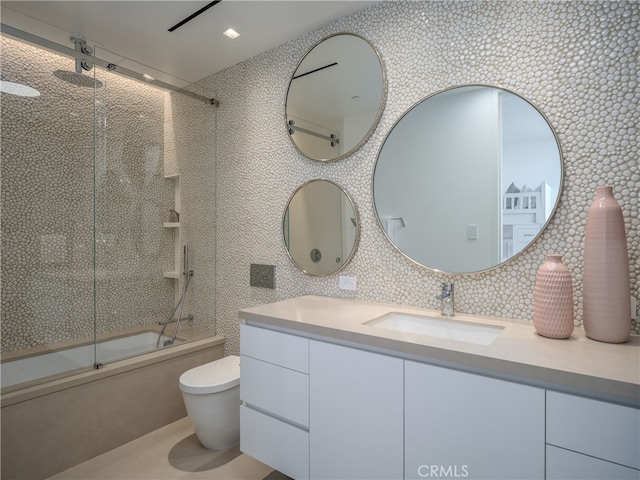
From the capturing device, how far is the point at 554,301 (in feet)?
4.15

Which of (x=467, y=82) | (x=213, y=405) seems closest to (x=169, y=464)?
(x=213, y=405)

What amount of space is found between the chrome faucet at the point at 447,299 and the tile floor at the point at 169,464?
3.96 feet

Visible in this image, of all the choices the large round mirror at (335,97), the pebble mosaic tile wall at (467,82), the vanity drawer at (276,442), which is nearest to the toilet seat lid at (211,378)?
the vanity drawer at (276,442)

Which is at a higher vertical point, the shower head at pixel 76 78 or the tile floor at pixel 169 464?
the shower head at pixel 76 78

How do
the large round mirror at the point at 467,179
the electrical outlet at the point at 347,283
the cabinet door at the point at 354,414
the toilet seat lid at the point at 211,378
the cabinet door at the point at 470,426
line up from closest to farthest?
1. the cabinet door at the point at 470,426
2. the cabinet door at the point at 354,414
3. the large round mirror at the point at 467,179
4. the toilet seat lid at the point at 211,378
5. the electrical outlet at the point at 347,283

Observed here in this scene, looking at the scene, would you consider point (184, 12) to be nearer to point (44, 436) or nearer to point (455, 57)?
point (455, 57)

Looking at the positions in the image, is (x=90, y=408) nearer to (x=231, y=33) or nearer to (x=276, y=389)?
(x=276, y=389)

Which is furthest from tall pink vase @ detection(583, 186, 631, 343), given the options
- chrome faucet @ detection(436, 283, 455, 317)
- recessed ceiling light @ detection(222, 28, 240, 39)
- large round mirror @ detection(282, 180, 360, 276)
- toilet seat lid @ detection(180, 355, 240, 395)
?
recessed ceiling light @ detection(222, 28, 240, 39)

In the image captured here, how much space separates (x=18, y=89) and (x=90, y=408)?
6.24ft

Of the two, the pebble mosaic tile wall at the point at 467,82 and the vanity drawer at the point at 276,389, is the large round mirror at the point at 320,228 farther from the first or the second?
the vanity drawer at the point at 276,389

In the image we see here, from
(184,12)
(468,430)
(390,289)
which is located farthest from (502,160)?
(184,12)

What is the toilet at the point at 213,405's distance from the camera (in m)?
1.94

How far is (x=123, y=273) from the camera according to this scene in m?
2.42

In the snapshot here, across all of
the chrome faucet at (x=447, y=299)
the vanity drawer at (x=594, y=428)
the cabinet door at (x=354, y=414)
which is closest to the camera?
the vanity drawer at (x=594, y=428)
